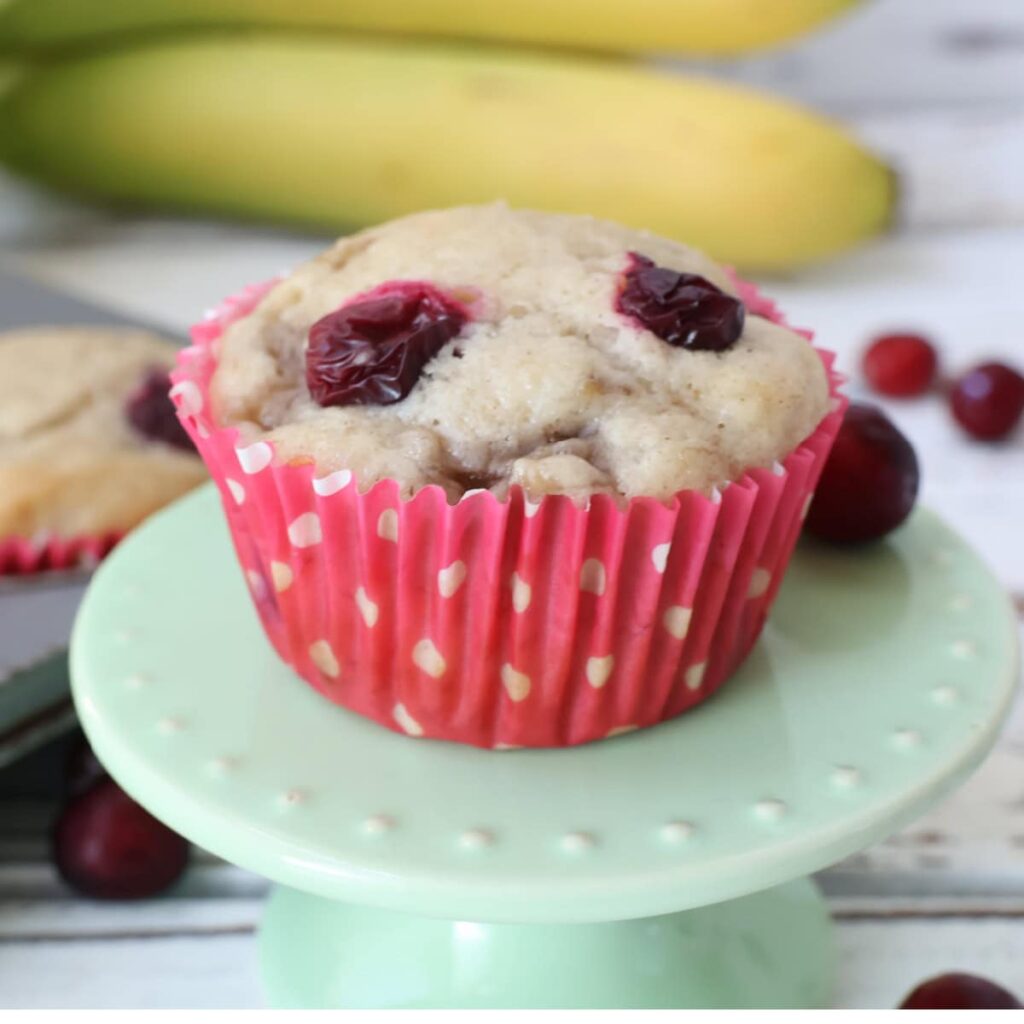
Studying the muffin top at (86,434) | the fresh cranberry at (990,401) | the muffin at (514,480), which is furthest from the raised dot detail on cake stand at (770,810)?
the fresh cranberry at (990,401)

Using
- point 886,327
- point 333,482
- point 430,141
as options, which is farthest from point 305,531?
point 430,141

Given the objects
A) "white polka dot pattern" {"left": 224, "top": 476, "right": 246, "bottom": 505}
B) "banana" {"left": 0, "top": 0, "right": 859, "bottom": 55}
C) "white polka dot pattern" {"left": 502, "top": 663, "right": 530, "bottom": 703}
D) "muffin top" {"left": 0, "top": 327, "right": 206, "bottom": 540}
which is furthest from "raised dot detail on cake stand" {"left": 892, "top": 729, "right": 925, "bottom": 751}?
"banana" {"left": 0, "top": 0, "right": 859, "bottom": 55}

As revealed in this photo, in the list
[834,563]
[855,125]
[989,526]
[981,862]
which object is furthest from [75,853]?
[855,125]

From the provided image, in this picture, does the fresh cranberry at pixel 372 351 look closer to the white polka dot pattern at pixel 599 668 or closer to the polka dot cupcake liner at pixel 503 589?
the polka dot cupcake liner at pixel 503 589

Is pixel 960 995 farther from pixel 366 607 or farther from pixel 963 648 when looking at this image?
pixel 366 607

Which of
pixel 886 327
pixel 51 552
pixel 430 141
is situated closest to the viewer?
pixel 51 552

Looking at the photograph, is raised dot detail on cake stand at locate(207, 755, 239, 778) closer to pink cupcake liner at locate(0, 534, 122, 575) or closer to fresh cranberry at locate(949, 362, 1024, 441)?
pink cupcake liner at locate(0, 534, 122, 575)
